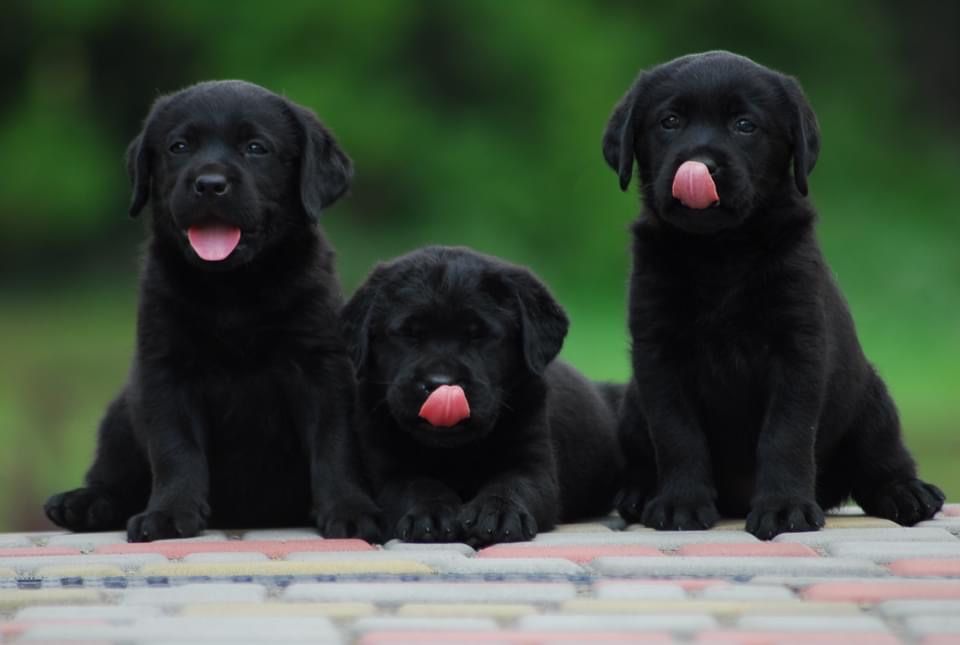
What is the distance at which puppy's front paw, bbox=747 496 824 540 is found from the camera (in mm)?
4973

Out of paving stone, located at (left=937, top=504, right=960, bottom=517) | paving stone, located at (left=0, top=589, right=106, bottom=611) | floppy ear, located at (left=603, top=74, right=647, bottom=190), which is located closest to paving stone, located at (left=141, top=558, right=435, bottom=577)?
paving stone, located at (left=0, top=589, right=106, bottom=611)

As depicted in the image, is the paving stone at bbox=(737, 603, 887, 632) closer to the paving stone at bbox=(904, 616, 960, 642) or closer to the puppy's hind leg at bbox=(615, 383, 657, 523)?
the paving stone at bbox=(904, 616, 960, 642)

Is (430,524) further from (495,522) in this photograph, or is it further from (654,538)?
(654,538)

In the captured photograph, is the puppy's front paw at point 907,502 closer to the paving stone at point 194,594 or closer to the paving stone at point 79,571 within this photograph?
the paving stone at point 194,594

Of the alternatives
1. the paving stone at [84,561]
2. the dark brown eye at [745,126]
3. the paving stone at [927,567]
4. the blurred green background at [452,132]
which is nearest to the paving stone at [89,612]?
the paving stone at [84,561]

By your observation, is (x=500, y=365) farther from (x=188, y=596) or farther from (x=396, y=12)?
(x=396, y=12)

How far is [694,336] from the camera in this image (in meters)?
5.39

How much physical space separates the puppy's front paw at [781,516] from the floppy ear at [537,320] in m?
0.79

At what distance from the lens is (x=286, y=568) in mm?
4340

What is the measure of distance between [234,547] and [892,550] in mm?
1740

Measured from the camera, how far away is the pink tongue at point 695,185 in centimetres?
514

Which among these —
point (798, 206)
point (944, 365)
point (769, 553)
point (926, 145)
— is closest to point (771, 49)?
point (926, 145)

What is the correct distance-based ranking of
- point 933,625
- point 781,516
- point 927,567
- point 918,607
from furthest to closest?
point 781,516 → point 927,567 → point 918,607 → point 933,625

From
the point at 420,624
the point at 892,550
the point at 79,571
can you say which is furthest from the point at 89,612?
the point at 892,550
